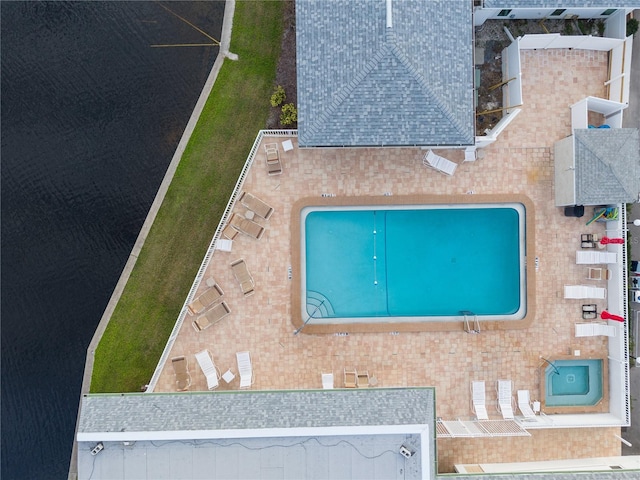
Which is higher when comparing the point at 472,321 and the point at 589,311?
the point at 589,311

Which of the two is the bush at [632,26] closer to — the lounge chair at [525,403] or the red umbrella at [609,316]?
the red umbrella at [609,316]

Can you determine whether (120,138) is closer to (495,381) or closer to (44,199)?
(44,199)

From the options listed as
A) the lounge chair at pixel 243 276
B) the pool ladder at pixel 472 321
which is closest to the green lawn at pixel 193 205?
the lounge chair at pixel 243 276

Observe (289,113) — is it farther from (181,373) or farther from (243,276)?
(181,373)

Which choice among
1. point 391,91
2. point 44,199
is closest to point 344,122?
point 391,91

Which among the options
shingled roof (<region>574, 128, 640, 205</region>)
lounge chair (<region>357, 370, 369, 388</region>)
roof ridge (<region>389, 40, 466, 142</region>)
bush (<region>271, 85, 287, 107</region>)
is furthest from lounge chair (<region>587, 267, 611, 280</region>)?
bush (<region>271, 85, 287, 107</region>)

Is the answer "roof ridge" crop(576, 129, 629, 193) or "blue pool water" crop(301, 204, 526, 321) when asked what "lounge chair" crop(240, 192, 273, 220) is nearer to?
"blue pool water" crop(301, 204, 526, 321)

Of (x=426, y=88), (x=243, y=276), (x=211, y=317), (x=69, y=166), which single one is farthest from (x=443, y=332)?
(x=69, y=166)

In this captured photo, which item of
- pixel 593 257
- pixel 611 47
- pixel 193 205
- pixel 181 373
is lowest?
pixel 181 373
